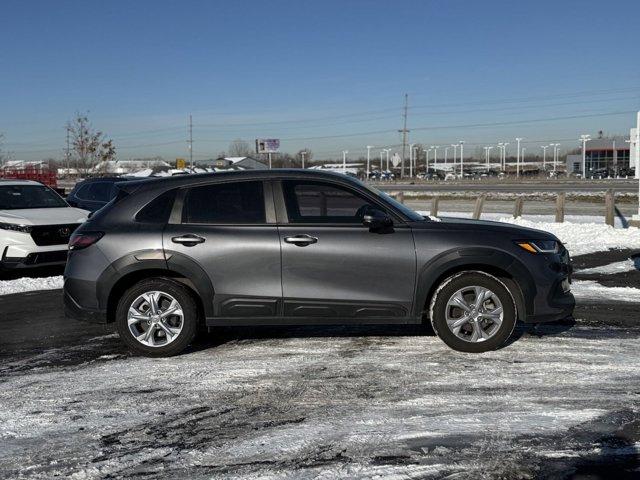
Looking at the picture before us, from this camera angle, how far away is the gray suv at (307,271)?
6387mm

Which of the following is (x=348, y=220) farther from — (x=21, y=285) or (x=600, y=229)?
(x=600, y=229)

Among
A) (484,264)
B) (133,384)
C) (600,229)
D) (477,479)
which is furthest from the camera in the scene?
(600,229)

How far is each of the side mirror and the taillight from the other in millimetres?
2457

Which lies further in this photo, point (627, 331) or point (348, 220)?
point (627, 331)

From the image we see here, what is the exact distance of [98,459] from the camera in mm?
4203

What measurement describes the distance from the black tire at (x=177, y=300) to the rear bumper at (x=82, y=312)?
0.57ft

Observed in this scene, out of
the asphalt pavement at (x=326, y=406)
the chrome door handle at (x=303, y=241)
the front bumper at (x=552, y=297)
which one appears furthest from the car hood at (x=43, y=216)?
the front bumper at (x=552, y=297)

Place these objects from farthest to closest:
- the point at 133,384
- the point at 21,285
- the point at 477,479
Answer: the point at 21,285 < the point at 133,384 < the point at 477,479

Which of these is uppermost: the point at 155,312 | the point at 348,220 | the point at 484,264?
the point at 348,220

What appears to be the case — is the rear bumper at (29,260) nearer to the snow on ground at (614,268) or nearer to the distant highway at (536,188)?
the snow on ground at (614,268)

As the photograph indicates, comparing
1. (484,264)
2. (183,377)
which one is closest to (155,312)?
(183,377)

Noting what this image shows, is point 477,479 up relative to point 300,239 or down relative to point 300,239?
down

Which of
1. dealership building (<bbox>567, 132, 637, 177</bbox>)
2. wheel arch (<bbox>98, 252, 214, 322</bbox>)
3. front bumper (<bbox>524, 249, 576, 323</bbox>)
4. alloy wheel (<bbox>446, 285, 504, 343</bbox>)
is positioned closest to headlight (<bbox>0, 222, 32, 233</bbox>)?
wheel arch (<bbox>98, 252, 214, 322</bbox>)

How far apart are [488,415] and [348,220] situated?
2.37 metres
